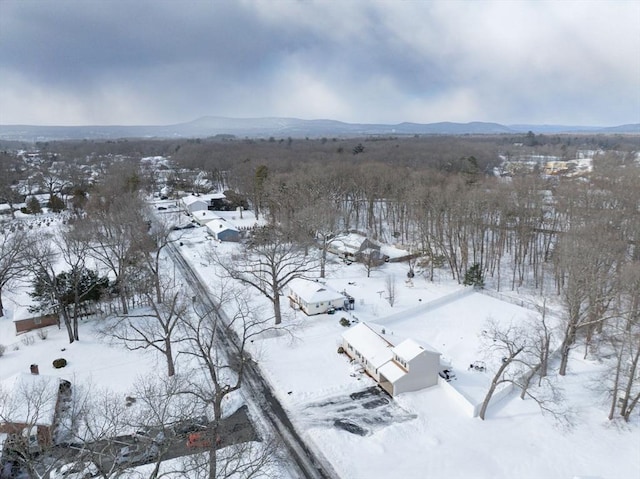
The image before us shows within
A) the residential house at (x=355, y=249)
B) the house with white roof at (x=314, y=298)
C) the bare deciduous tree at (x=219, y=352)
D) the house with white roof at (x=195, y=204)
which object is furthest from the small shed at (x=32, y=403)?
the house with white roof at (x=195, y=204)

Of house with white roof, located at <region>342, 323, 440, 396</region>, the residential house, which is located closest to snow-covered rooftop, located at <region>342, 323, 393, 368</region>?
house with white roof, located at <region>342, 323, 440, 396</region>

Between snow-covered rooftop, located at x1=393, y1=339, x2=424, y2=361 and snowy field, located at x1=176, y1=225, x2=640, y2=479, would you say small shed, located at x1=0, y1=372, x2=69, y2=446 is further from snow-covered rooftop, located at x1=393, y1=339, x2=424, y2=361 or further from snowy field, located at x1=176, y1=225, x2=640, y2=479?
snow-covered rooftop, located at x1=393, y1=339, x2=424, y2=361

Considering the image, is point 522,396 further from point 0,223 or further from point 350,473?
point 0,223

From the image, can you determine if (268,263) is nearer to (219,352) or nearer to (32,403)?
(219,352)

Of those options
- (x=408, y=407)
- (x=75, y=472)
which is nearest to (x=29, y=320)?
(x=75, y=472)

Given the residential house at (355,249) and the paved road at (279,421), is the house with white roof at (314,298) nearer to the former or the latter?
the paved road at (279,421)

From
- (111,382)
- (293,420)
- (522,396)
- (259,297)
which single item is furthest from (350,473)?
(259,297)
